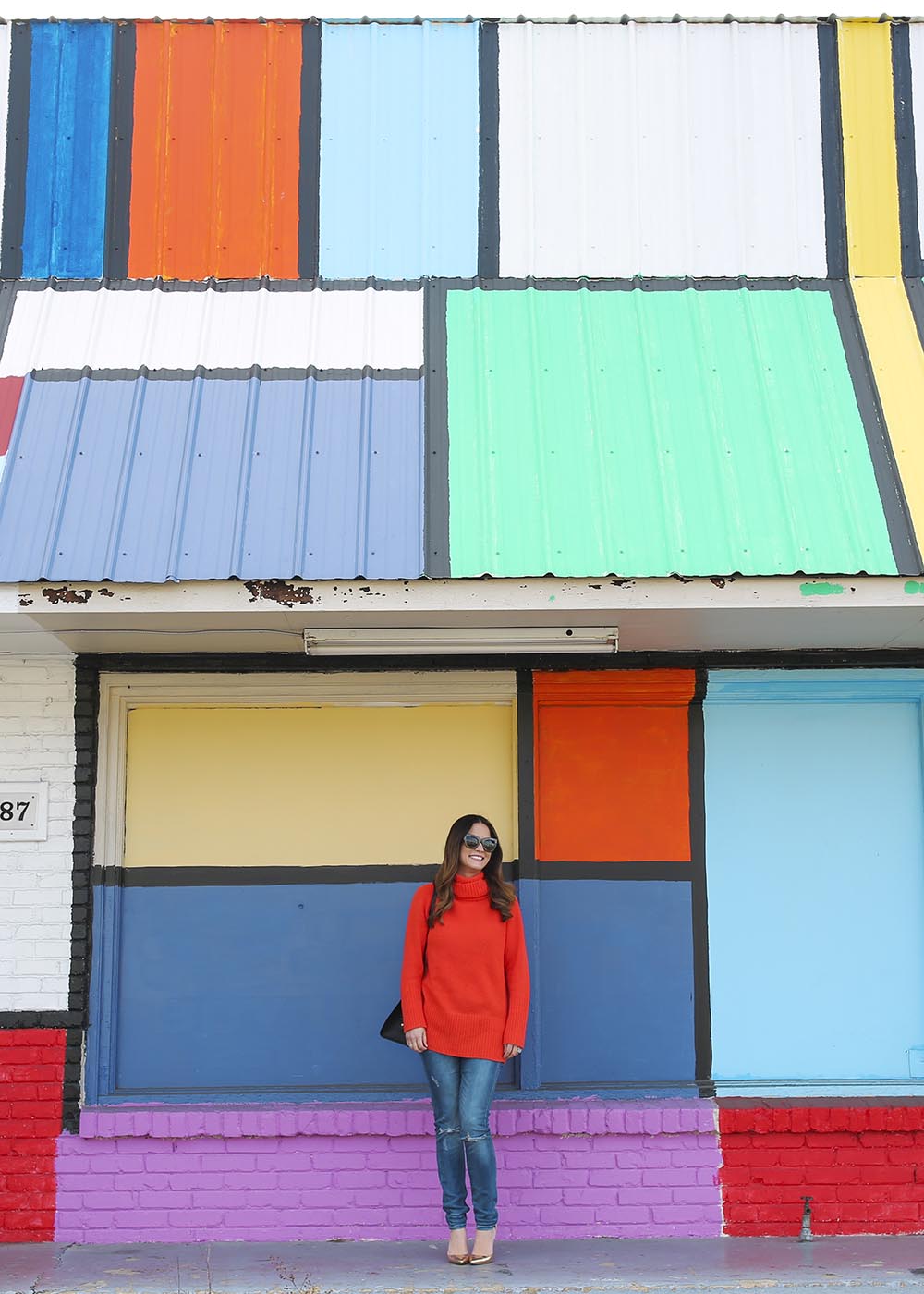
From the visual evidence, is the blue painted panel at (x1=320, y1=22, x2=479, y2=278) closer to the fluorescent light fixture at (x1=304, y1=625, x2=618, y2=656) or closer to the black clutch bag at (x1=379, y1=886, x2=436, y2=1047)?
the fluorescent light fixture at (x1=304, y1=625, x2=618, y2=656)

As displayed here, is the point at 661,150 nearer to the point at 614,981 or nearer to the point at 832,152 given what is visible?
the point at 832,152

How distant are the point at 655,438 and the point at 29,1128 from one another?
4.05 m

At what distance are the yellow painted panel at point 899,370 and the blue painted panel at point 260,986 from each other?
9.35 ft

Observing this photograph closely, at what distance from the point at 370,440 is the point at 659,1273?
11.8ft

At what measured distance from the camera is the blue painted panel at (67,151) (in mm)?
6664

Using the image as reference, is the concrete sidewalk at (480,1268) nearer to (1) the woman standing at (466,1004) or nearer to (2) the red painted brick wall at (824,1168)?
(2) the red painted brick wall at (824,1168)

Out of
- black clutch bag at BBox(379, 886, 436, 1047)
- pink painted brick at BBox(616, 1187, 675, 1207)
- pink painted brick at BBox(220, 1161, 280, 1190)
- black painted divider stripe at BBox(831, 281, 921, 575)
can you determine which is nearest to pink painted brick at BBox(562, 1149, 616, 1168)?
pink painted brick at BBox(616, 1187, 675, 1207)

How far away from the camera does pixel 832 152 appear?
6824 mm

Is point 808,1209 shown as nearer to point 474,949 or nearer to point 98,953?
point 474,949

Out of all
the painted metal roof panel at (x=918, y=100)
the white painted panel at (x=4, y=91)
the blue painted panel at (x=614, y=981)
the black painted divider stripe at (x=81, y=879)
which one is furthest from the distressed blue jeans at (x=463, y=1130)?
the white painted panel at (x=4, y=91)

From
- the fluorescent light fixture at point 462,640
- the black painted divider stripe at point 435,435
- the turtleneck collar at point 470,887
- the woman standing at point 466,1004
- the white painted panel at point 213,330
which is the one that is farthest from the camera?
the white painted panel at point 213,330

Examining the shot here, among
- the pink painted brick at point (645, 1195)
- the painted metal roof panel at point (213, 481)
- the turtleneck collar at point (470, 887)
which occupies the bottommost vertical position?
the pink painted brick at point (645, 1195)

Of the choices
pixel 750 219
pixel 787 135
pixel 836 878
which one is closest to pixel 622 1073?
pixel 836 878

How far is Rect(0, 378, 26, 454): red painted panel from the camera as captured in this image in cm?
563
